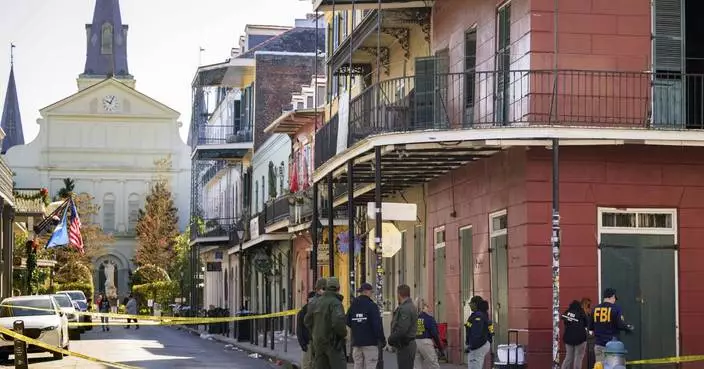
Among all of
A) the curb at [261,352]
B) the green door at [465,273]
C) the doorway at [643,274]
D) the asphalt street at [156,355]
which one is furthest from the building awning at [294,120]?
the doorway at [643,274]

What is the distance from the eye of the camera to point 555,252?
1969 cm

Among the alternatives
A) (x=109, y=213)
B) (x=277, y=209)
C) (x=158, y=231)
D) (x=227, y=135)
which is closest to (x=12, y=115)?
(x=109, y=213)

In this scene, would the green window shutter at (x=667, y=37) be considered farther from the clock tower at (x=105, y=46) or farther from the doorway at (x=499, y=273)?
the clock tower at (x=105, y=46)

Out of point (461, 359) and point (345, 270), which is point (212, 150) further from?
point (461, 359)

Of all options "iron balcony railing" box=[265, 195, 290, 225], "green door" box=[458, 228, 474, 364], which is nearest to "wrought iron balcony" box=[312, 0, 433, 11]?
"green door" box=[458, 228, 474, 364]

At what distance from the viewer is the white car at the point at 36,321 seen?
1177 inches

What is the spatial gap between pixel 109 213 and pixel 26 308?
3124 inches

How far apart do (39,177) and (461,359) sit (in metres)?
84.8

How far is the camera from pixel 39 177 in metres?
107

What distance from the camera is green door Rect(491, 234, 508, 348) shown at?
23.0 meters

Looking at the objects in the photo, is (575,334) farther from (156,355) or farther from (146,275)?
(146,275)

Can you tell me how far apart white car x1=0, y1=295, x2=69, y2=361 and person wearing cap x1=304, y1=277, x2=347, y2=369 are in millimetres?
11958


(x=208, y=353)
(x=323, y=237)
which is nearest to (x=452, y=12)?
(x=208, y=353)

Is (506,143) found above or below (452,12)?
below
